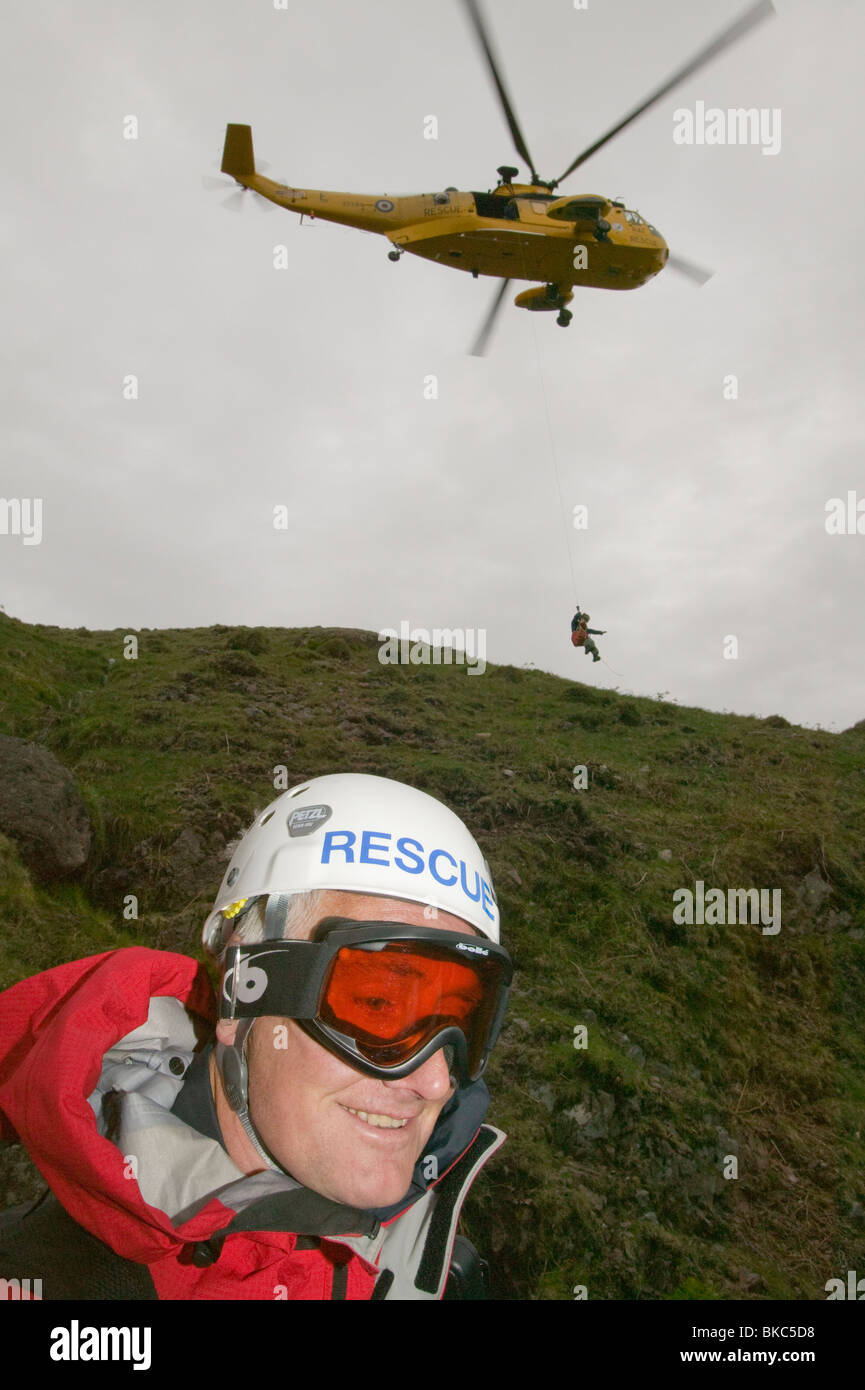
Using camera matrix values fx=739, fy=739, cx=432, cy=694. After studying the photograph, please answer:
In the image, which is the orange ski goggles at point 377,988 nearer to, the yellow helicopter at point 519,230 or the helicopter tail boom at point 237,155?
the yellow helicopter at point 519,230

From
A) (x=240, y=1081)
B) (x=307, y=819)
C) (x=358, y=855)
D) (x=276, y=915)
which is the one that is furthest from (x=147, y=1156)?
(x=307, y=819)

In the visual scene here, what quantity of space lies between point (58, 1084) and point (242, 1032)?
79cm

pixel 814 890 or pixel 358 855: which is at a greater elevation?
pixel 358 855

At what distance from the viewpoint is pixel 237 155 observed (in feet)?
63.5

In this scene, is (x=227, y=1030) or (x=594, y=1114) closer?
(x=227, y=1030)

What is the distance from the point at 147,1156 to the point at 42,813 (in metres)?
9.00

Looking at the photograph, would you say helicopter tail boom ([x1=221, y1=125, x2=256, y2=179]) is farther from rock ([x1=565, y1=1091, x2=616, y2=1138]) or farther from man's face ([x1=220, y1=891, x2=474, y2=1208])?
man's face ([x1=220, y1=891, x2=474, y2=1208])

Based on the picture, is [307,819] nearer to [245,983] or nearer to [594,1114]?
[245,983]

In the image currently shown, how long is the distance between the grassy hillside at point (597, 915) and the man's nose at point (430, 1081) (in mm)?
5103

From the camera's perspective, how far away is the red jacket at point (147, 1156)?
208 centimetres

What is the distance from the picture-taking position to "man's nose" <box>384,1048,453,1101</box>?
9.09ft

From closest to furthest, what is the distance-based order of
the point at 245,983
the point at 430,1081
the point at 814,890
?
the point at 245,983, the point at 430,1081, the point at 814,890

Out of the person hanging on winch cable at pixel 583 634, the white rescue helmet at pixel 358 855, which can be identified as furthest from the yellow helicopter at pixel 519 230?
the white rescue helmet at pixel 358 855
